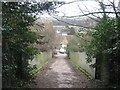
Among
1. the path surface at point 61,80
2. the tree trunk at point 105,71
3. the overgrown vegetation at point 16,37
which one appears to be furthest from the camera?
the path surface at point 61,80

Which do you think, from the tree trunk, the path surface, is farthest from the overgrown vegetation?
the tree trunk

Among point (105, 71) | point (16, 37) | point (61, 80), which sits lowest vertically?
point (61, 80)

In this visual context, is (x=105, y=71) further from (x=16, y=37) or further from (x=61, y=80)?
(x=16, y=37)

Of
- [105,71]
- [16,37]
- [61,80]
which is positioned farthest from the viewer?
[61,80]

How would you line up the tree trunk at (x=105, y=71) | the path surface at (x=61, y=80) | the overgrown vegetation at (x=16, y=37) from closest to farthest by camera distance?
the overgrown vegetation at (x=16, y=37) → the tree trunk at (x=105, y=71) → the path surface at (x=61, y=80)

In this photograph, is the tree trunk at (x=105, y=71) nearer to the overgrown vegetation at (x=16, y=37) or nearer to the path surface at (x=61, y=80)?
the path surface at (x=61, y=80)

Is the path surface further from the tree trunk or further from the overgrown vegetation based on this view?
the overgrown vegetation

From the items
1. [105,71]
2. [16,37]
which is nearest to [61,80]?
[105,71]

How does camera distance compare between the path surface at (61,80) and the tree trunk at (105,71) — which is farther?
the path surface at (61,80)

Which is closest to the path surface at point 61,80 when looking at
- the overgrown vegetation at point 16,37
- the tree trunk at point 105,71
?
the tree trunk at point 105,71

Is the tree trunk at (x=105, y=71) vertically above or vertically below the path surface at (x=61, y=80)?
above

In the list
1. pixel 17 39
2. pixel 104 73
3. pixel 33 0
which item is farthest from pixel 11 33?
pixel 104 73

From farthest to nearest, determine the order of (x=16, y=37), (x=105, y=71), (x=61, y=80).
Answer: (x=61, y=80)
(x=105, y=71)
(x=16, y=37)

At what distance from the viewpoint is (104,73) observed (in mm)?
4598
